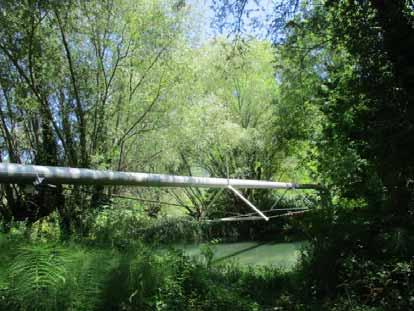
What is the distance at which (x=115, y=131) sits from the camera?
25.3 feet

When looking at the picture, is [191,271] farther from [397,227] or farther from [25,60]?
[25,60]

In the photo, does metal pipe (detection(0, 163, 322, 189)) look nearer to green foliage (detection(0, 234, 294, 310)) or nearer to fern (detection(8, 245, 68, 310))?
green foliage (detection(0, 234, 294, 310))

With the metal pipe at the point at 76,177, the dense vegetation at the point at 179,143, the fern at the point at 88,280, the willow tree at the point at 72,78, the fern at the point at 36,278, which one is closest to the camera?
the fern at the point at 36,278

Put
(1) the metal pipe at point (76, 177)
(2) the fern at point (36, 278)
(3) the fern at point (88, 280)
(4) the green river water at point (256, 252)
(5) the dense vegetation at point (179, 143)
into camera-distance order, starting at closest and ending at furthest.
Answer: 1. (2) the fern at point (36, 278)
2. (3) the fern at point (88, 280)
3. (1) the metal pipe at point (76, 177)
4. (5) the dense vegetation at point (179, 143)
5. (4) the green river water at point (256, 252)

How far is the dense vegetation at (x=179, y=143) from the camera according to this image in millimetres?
2340

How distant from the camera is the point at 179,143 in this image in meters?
11.9

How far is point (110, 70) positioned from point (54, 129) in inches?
68.6

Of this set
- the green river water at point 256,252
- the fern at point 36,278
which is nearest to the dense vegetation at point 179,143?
the fern at point 36,278

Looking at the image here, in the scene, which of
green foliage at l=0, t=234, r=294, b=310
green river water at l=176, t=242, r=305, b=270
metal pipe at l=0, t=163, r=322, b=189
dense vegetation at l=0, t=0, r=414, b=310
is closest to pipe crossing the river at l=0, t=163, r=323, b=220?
metal pipe at l=0, t=163, r=322, b=189

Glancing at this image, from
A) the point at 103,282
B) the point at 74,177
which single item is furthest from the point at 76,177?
the point at 103,282

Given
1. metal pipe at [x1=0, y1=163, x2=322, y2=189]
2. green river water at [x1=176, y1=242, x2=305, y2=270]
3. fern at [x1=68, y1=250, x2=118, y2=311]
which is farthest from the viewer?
green river water at [x1=176, y1=242, x2=305, y2=270]

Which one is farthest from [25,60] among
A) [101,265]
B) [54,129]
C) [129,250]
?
[101,265]

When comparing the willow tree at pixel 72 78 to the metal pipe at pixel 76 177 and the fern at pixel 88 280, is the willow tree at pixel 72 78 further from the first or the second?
the fern at pixel 88 280

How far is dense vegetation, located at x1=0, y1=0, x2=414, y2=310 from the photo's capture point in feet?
7.68
